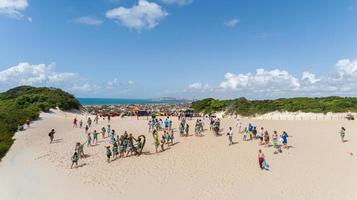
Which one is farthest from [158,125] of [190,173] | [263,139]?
[190,173]

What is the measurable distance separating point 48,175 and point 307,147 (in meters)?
18.4

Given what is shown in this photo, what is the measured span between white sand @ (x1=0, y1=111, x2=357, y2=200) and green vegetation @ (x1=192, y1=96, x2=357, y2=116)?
90.8 feet

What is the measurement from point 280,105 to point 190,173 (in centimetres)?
4325

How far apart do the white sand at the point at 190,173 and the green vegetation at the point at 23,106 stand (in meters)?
4.86

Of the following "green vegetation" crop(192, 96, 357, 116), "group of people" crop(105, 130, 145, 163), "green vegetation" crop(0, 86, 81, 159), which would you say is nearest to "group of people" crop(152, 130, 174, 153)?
"group of people" crop(105, 130, 145, 163)

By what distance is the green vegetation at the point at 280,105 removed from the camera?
51156mm

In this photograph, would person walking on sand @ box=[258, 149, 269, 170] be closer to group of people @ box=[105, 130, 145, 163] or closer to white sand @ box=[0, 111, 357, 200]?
white sand @ box=[0, 111, 357, 200]

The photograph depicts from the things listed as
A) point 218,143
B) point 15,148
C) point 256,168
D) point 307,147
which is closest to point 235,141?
point 218,143

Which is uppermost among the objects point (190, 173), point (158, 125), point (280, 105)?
point (280, 105)

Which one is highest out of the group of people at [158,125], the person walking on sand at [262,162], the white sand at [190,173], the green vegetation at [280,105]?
the green vegetation at [280,105]

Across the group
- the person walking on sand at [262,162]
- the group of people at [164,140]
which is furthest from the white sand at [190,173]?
the group of people at [164,140]

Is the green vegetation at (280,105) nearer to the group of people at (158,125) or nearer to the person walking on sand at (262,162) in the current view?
the group of people at (158,125)

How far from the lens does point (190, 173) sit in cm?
1731

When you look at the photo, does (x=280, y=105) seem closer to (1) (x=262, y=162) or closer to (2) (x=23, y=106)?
(1) (x=262, y=162)
